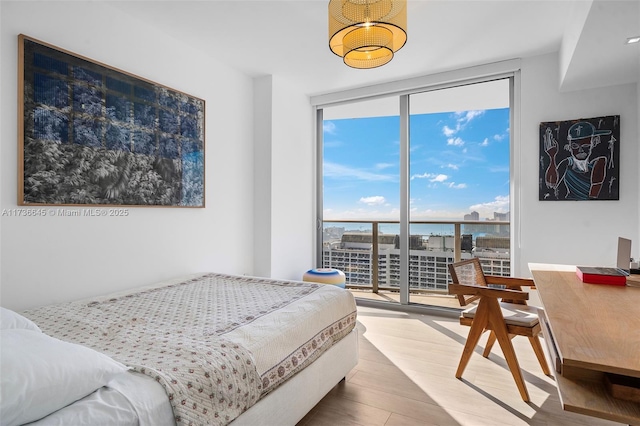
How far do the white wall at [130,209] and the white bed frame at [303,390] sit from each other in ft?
5.28

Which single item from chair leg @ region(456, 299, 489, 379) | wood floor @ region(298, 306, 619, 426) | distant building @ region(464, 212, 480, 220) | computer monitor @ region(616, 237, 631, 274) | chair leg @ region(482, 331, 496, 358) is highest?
distant building @ region(464, 212, 480, 220)

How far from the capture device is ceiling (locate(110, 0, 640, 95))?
240 cm

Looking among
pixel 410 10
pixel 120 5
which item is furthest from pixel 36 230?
pixel 410 10

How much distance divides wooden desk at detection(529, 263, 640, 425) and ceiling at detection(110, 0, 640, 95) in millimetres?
1577

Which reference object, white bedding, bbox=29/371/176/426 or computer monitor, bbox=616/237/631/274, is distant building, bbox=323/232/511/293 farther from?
white bedding, bbox=29/371/176/426

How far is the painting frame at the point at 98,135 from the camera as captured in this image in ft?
7.07

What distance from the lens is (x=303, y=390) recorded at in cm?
185

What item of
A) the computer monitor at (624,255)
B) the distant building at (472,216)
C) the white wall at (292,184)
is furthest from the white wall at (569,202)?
the white wall at (292,184)

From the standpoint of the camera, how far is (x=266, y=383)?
1.56 meters

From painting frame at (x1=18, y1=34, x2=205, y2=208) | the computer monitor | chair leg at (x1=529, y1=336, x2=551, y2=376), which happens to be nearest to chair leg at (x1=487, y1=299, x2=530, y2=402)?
chair leg at (x1=529, y1=336, x2=551, y2=376)

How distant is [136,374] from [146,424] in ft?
0.65

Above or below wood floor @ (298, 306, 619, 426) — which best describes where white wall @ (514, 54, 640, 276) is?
above

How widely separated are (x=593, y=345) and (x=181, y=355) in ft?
4.52

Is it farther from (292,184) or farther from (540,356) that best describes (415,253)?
(540,356)
